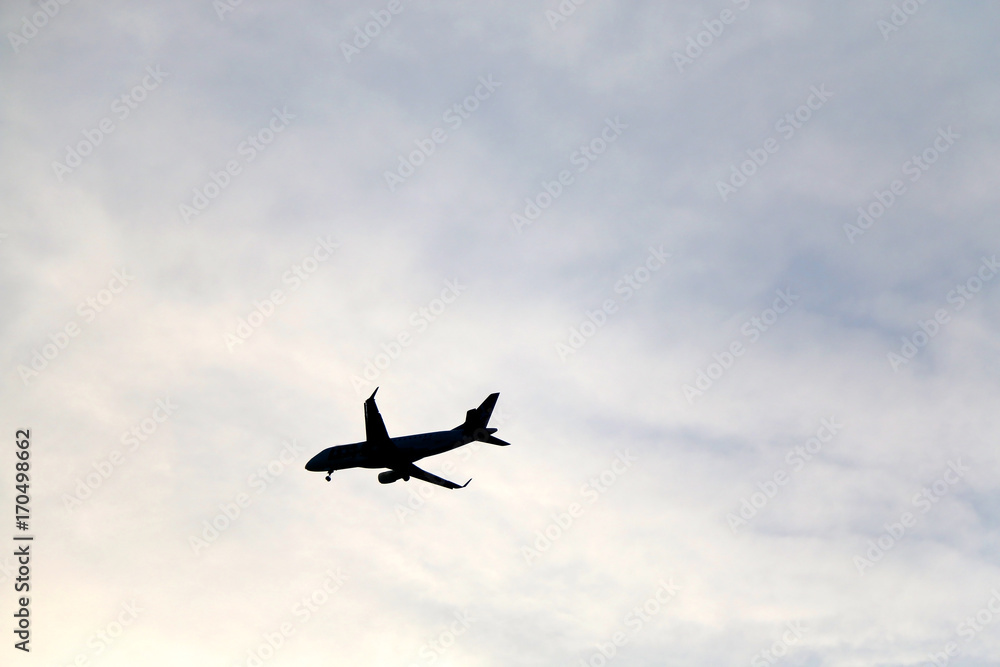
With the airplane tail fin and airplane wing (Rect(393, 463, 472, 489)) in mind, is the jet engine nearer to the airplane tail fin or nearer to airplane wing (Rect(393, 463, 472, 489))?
airplane wing (Rect(393, 463, 472, 489))

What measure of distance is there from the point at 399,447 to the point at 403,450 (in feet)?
2.17

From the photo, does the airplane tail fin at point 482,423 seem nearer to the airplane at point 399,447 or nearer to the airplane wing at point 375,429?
the airplane at point 399,447

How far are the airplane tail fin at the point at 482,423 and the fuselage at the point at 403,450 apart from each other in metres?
1.02

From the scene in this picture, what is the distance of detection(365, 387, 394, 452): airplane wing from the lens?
100250mm

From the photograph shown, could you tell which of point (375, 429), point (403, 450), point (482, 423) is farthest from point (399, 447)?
point (482, 423)

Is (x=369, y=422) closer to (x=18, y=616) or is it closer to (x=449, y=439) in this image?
(x=449, y=439)

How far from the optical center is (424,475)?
356ft

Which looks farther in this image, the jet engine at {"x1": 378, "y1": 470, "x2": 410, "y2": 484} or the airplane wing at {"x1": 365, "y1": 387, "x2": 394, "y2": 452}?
the jet engine at {"x1": 378, "y1": 470, "x2": 410, "y2": 484}

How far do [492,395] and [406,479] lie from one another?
51.7 ft

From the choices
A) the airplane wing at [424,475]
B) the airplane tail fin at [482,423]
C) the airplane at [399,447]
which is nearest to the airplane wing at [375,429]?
the airplane at [399,447]

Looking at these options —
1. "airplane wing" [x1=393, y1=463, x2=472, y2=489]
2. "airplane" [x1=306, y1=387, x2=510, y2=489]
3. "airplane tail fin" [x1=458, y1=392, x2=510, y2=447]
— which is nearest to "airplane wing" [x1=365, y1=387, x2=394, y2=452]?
"airplane" [x1=306, y1=387, x2=510, y2=489]

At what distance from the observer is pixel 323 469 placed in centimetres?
10856

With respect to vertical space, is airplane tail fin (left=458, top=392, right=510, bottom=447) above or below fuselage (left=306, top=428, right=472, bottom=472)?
above

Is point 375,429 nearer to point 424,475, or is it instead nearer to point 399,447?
point 399,447
